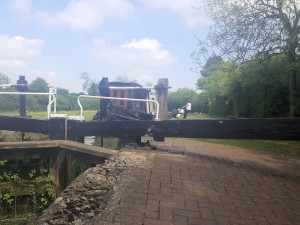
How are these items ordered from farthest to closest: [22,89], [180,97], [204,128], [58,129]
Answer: [180,97] < [22,89] < [58,129] < [204,128]

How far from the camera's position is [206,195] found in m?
3.21

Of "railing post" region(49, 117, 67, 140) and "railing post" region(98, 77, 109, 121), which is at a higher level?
"railing post" region(98, 77, 109, 121)

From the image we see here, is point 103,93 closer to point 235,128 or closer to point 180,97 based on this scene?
point 235,128

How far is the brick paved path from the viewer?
254cm

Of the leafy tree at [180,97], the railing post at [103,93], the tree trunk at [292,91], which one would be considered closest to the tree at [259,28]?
the tree trunk at [292,91]

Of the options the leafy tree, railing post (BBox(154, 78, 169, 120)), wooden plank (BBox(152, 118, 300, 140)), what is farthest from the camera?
the leafy tree

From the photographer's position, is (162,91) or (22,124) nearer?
(22,124)

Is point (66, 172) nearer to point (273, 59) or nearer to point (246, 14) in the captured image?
point (246, 14)

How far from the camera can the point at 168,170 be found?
3.99 metres

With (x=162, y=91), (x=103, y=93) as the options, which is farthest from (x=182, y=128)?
(x=103, y=93)

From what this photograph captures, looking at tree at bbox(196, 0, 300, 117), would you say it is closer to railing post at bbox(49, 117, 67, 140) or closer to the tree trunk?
the tree trunk

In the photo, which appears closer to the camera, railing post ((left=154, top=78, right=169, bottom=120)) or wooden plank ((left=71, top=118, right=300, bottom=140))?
wooden plank ((left=71, top=118, right=300, bottom=140))

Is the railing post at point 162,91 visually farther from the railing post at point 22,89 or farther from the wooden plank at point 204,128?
the railing post at point 22,89

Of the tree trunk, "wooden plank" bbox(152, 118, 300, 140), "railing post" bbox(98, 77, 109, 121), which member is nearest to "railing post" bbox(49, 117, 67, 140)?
"railing post" bbox(98, 77, 109, 121)
